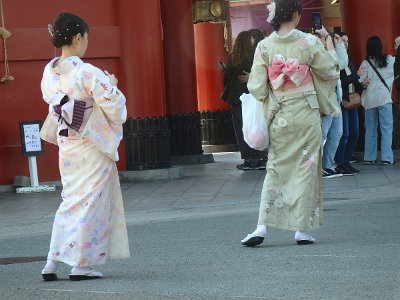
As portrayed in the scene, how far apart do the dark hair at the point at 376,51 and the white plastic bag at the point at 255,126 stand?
734 cm

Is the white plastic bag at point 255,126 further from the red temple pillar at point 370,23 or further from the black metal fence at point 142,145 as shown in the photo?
the red temple pillar at point 370,23

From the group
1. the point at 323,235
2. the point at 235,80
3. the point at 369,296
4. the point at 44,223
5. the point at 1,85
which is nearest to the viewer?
the point at 369,296

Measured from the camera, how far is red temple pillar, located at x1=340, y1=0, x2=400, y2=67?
17.6 metres

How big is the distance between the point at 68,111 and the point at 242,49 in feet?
28.9

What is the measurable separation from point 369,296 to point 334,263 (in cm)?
130

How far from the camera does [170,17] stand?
20.1 m

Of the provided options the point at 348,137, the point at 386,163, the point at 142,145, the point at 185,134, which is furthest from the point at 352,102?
the point at 185,134

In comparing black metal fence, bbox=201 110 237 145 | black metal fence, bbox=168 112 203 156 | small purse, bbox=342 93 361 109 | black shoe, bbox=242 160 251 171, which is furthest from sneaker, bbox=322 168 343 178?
black metal fence, bbox=201 110 237 145

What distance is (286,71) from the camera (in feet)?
28.5

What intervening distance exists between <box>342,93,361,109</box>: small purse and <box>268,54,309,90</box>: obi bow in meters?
6.44

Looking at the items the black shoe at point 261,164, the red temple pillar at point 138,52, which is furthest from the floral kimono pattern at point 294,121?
the black shoe at point 261,164

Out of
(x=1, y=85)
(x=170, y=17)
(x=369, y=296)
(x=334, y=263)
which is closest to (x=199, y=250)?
(x=334, y=263)

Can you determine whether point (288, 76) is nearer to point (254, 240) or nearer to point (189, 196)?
point (254, 240)

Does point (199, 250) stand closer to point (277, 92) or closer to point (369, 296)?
point (277, 92)
